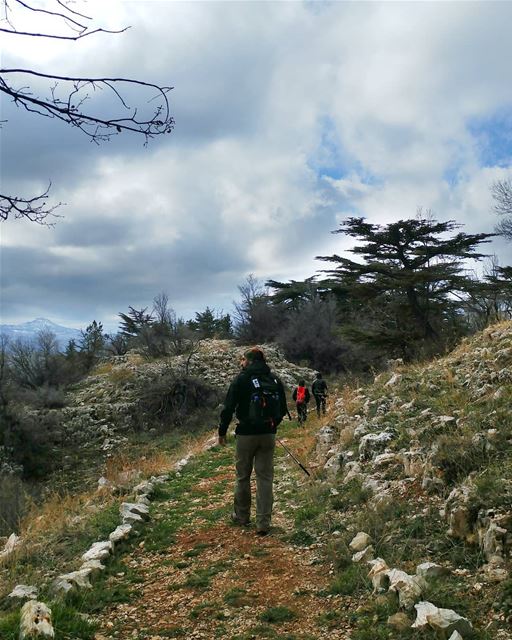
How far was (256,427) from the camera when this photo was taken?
18.8 feet

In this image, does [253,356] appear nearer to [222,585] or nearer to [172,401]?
[222,585]

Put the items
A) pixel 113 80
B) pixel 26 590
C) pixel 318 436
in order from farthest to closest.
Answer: pixel 318 436
pixel 26 590
pixel 113 80

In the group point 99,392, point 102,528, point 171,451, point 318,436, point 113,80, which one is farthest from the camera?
point 99,392

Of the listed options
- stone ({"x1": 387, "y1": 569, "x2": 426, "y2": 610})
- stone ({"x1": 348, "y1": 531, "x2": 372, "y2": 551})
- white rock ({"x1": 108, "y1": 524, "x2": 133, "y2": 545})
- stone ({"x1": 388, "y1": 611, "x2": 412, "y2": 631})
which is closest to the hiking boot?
white rock ({"x1": 108, "y1": 524, "x2": 133, "y2": 545})

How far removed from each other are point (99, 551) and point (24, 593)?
0.93m

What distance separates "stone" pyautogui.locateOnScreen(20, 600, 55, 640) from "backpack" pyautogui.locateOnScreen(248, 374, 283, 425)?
266 centimetres

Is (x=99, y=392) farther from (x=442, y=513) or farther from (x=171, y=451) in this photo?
(x=442, y=513)

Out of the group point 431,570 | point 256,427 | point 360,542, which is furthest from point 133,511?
point 431,570

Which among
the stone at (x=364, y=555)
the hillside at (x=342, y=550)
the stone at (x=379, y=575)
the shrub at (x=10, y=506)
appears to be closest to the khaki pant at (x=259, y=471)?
the hillside at (x=342, y=550)

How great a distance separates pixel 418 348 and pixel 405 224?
5.49m

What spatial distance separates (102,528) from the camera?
6117mm

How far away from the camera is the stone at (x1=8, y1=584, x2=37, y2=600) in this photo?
436cm

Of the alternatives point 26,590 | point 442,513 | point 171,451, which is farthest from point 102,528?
point 171,451

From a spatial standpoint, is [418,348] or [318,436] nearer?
[318,436]
